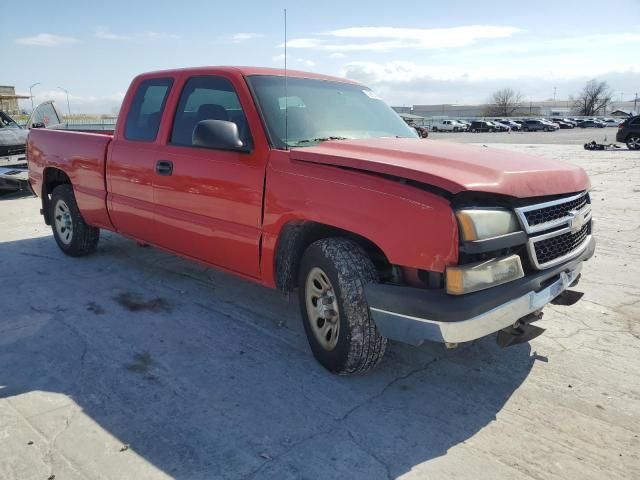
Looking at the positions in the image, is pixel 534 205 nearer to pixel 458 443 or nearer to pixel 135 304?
pixel 458 443

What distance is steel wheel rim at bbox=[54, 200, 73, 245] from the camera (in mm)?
6068

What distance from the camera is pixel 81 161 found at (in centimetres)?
555

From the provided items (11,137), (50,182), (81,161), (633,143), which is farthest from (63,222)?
(633,143)

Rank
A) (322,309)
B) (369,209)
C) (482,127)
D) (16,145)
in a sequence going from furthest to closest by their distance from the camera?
(482,127) < (16,145) < (322,309) < (369,209)

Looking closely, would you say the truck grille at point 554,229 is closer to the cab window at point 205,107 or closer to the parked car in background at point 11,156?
the cab window at point 205,107

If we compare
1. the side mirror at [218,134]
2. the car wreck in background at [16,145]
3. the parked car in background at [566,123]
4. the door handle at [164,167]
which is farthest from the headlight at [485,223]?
the parked car in background at [566,123]

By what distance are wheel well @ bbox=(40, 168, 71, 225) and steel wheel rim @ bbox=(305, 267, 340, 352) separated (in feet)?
12.7

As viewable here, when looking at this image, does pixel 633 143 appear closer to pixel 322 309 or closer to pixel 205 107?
pixel 205 107

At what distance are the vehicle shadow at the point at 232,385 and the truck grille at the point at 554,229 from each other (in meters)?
0.83

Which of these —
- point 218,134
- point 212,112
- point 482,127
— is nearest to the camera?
point 218,134

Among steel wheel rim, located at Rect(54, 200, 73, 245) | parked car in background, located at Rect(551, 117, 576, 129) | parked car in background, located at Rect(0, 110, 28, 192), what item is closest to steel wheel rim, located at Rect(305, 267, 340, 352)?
steel wheel rim, located at Rect(54, 200, 73, 245)

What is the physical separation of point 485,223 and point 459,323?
518mm

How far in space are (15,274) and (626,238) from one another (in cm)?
715

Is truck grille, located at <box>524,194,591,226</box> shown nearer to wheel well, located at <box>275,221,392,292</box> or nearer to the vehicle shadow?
wheel well, located at <box>275,221,392,292</box>
